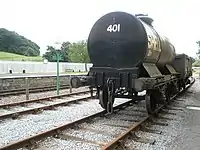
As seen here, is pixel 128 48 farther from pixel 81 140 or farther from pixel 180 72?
pixel 180 72

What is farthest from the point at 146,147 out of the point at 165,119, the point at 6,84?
the point at 6,84

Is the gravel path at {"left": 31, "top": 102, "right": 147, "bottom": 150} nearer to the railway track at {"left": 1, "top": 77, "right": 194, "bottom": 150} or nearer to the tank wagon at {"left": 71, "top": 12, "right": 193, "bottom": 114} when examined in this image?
the railway track at {"left": 1, "top": 77, "right": 194, "bottom": 150}

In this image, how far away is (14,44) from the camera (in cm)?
10569

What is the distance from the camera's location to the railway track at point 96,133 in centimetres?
526

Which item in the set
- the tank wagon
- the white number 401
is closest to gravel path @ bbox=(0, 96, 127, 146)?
the tank wagon

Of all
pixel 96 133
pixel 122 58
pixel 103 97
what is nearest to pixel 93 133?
pixel 96 133

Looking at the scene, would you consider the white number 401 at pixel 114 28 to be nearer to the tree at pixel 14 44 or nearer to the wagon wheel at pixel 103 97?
the wagon wheel at pixel 103 97

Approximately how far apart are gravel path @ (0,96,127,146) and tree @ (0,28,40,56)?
98176 mm

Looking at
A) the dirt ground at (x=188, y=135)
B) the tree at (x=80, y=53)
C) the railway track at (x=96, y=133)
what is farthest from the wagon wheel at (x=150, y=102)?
the tree at (x=80, y=53)

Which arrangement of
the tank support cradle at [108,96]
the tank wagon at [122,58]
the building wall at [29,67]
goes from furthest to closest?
the building wall at [29,67], the tank support cradle at [108,96], the tank wagon at [122,58]

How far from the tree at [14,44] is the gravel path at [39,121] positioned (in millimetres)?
98176

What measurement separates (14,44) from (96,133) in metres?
106

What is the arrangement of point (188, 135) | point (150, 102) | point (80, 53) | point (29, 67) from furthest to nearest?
1. point (80, 53)
2. point (29, 67)
3. point (150, 102)
4. point (188, 135)

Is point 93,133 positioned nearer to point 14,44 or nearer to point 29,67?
point 29,67
